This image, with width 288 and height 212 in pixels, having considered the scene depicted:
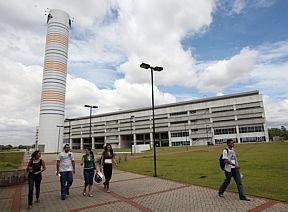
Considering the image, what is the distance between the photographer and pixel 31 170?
6.88m

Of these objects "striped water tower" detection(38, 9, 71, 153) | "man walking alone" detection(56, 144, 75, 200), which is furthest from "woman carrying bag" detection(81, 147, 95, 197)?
"striped water tower" detection(38, 9, 71, 153)

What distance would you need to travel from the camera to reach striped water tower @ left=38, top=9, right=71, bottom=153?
62125 millimetres

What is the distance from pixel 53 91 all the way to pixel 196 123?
155 ft

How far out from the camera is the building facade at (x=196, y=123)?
66438mm

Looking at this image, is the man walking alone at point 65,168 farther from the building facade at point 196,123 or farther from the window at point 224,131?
the window at point 224,131

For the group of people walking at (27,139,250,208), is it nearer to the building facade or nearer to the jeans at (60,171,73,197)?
the jeans at (60,171,73,197)

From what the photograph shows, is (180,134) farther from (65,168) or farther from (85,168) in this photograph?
(65,168)

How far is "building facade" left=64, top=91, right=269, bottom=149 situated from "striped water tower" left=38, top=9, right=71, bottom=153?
228 inches

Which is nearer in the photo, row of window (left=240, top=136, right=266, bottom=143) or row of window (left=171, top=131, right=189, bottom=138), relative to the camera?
row of window (left=240, top=136, right=266, bottom=143)

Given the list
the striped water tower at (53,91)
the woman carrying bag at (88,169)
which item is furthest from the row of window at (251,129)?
the woman carrying bag at (88,169)

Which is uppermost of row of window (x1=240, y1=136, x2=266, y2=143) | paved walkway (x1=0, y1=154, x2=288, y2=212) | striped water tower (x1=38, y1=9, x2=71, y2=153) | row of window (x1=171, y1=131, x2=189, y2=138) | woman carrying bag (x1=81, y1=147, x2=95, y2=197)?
striped water tower (x1=38, y1=9, x2=71, y2=153)

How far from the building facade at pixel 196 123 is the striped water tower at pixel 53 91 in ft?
19.0

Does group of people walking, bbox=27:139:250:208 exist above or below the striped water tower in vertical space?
below

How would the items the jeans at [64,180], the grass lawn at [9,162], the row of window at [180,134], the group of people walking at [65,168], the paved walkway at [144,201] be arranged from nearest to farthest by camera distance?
the paved walkway at [144,201], the group of people walking at [65,168], the jeans at [64,180], the grass lawn at [9,162], the row of window at [180,134]
